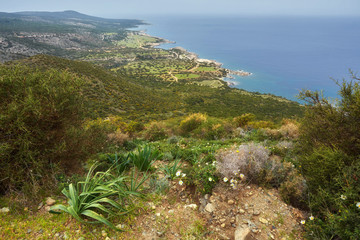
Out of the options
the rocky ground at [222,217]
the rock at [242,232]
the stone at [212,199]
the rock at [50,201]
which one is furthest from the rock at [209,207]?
the rock at [50,201]

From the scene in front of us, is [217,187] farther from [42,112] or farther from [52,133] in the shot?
[42,112]

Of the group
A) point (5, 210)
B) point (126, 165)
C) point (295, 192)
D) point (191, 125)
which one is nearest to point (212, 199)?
point (295, 192)

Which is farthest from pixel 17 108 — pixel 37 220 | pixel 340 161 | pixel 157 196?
pixel 340 161

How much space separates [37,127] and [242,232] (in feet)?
13.6

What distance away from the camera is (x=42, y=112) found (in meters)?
3.67

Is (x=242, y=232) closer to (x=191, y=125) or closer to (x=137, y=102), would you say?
(x=191, y=125)

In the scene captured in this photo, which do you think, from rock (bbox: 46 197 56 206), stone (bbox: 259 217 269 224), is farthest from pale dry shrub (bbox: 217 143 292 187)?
rock (bbox: 46 197 56 206)

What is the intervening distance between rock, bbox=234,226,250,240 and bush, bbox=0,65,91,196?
3.33 m

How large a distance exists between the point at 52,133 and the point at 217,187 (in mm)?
3586

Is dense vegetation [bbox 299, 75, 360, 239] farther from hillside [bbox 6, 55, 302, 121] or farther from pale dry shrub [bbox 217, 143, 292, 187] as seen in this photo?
hillside [bbox 6, 55, 302, 121]

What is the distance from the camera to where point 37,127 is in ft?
11.7

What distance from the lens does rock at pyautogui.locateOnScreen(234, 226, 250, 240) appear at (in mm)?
2703

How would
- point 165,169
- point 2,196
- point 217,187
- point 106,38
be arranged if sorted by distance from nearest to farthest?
1. point 2,196
2. point 217,187
3. point 165,169
4. point 106,38

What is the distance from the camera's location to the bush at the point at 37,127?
A: 321 centimetres
